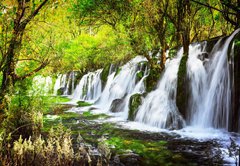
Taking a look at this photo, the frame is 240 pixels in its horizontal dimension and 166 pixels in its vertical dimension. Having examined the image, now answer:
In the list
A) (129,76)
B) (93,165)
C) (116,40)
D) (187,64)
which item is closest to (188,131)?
(187,64)

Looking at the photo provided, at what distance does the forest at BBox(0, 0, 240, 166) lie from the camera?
570 cm

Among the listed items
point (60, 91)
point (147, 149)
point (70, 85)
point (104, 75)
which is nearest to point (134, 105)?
point (147, 149)

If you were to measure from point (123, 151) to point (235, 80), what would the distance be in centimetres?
503

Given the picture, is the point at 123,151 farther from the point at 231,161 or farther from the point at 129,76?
the point at 129,76

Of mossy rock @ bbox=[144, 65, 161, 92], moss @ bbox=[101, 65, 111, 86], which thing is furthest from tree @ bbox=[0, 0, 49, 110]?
moss @ bbox=[101, 65, 111, 86]

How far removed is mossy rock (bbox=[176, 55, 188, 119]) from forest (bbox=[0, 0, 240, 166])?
46 millimetres

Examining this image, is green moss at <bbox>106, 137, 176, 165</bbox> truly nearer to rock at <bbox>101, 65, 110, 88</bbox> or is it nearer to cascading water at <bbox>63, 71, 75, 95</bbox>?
rock at <bbox>101, 65, 110, 88</bbox>

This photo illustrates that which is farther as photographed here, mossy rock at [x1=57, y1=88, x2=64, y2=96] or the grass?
mossy rock at [x1=57, y1=88, x2=64, y2=96]

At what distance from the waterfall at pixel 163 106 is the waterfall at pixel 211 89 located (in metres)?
0.85

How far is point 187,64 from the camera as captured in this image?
12148 mm

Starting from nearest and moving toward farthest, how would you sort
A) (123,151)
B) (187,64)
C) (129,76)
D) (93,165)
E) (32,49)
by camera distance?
(93,165)
(32,49)
(123,151)
(187,64)
(129,76)

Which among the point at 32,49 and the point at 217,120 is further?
the point at 217,120

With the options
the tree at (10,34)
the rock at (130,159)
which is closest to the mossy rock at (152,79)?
the rock at (130,159)

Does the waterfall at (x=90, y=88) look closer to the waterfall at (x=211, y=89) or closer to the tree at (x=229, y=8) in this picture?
the tree at (x=229, y=8)
